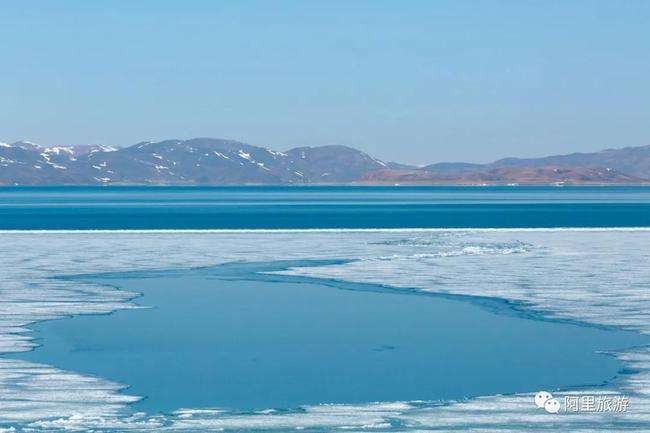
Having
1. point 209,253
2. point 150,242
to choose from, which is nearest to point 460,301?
point 209,253

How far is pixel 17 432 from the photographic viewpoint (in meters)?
8.02

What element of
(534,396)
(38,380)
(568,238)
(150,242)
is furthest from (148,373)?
(568,238)

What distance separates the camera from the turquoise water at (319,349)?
9859mm

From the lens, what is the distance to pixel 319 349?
12.1 m

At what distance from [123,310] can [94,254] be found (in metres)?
11.6

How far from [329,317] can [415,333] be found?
177 cm

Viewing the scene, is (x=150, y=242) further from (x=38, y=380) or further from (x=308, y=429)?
(x=308, y=429)

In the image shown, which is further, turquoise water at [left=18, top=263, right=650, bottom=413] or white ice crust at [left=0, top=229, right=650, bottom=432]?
turquoise water at [left=18, top=263, right=650, bottom=413]

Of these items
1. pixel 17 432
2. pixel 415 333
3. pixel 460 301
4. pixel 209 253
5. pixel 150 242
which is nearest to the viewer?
pixel 17 432

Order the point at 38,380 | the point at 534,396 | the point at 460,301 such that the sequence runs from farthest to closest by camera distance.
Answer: the point at 460,301, the point at 38,380, the point at 534,396

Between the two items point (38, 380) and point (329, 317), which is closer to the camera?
point (38, 380)

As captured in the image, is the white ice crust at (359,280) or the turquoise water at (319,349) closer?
the white ice crust at (359,280)

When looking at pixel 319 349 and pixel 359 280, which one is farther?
pixel 359 280

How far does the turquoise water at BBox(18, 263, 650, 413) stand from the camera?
32.3 ft
